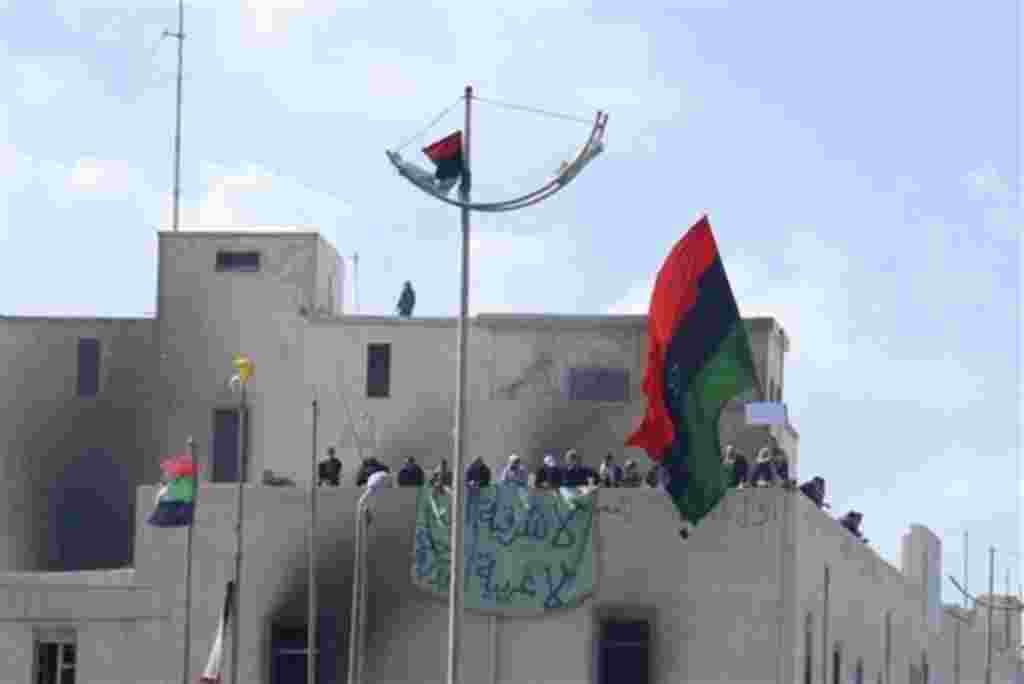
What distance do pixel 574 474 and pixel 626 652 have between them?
393 cm

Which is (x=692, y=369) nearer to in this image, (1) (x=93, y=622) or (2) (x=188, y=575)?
(2) (x=188, y=575)

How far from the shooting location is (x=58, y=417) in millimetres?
94062

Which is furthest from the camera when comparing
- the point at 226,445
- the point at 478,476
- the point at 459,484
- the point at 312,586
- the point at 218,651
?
the point at 226,445

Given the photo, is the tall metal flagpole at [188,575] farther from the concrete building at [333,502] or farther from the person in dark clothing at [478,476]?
the person in dark clothing at [478,476]

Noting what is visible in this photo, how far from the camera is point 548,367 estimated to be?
89.4 meters

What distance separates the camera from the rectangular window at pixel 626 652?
8250 centimetres

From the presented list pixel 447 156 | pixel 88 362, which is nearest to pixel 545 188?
pixel 447 156

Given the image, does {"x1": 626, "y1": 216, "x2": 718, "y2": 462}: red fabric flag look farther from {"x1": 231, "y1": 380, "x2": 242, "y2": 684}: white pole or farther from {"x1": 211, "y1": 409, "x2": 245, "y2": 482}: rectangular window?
{"x1": 211, "y1": 409, "x2": 245, "y2": 482}: rectangular window

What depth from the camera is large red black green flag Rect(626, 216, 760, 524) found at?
8181 cm

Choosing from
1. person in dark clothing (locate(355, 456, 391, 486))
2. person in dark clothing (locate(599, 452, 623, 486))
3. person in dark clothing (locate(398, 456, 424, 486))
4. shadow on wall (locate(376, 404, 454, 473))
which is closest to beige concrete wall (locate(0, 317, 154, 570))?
shadow on wall (locate(376, 404, 454, 473))

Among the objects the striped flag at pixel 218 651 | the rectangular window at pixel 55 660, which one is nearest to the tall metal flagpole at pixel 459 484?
the striped flag at pixel 218 651

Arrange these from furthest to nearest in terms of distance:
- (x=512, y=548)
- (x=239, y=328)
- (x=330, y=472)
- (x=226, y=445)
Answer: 1. (x=226, y=445)
2. (x=239, y=328)
3. (x=330, y=472)
4. (x=512, y=548)

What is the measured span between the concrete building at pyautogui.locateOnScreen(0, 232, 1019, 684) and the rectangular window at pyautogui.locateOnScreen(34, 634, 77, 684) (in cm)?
10

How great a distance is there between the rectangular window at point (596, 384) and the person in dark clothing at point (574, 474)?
571 cm
